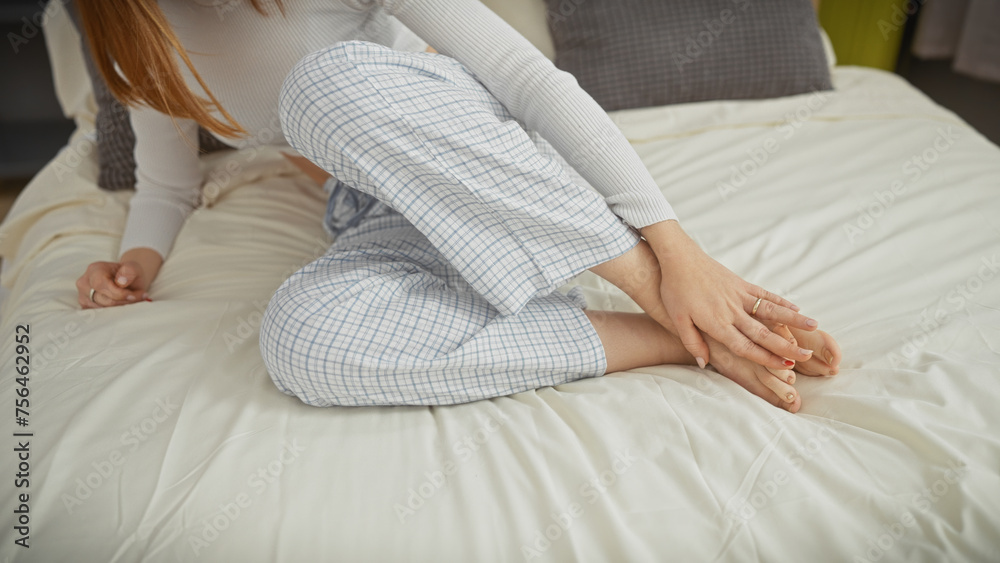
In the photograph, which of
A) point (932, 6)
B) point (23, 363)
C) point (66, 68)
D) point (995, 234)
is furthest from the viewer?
point (932, 6)

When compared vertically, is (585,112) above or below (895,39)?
above

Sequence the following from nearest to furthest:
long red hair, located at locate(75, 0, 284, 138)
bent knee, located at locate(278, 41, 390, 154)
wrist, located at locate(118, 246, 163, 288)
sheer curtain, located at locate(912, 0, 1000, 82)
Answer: bent knee, located at locate(278, 41, 390, 154)
long red hair, located at locate(75, 0, 284, 138)
wrist, located at locate(118, 246, 163, 288)
sheer curtain, located at locate(912, 0, 1000, 82)

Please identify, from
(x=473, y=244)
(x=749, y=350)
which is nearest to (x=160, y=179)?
(x=473, y=244)

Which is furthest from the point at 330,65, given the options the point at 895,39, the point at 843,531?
the point at 895,39

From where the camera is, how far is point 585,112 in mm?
765

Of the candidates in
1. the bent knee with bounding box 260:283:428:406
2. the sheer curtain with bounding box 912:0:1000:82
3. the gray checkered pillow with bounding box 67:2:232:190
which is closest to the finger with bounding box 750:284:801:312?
the bent knee with bounding box 260:283:428:406

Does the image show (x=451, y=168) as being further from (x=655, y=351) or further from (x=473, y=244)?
(x=655, y=351)

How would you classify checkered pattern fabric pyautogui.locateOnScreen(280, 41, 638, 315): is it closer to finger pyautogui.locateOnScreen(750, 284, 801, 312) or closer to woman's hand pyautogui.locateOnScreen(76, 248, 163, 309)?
finger pyautogui.locateOnScreen(750, 284, 801, 312)

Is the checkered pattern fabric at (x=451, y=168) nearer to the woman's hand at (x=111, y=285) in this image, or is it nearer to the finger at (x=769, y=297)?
the finger at (x=769, y=297)

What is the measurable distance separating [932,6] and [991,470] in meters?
1.85

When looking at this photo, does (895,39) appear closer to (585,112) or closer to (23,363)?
(585,112)

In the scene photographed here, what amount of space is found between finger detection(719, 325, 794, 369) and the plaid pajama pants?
0.45 feet

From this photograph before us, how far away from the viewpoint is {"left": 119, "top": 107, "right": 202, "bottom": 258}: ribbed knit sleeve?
1059 millimetres

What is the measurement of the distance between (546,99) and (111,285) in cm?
65
